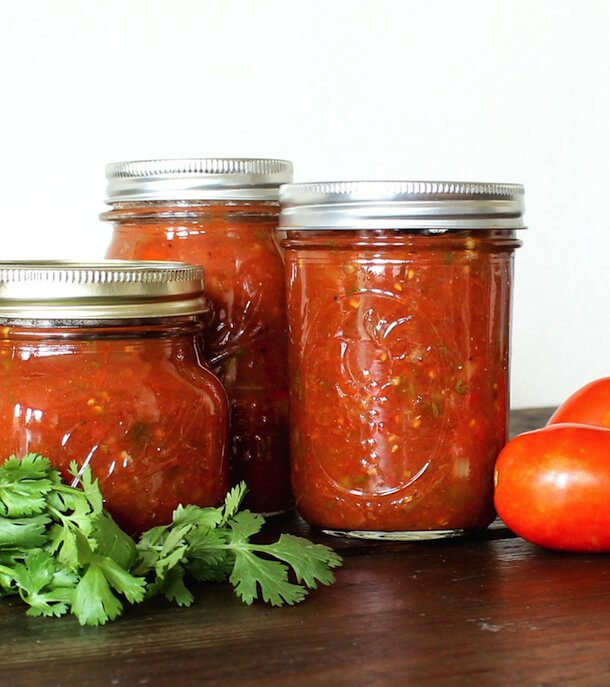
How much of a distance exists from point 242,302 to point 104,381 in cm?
21

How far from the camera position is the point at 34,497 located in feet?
2.92

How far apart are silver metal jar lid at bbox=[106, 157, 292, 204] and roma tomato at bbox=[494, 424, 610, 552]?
1.17 feet

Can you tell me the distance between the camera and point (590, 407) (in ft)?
3.75

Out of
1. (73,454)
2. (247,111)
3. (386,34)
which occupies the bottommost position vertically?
(73,454)

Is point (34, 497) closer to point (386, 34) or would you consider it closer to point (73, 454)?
point (73, 454)

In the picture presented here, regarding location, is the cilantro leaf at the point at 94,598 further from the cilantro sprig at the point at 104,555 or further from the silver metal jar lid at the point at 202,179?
the silver metal jar lid at the point at 202,179

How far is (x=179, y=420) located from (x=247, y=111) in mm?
873

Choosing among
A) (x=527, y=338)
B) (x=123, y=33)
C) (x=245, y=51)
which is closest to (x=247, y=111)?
(x=245, y=51)

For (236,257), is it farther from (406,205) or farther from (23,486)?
(23,486)

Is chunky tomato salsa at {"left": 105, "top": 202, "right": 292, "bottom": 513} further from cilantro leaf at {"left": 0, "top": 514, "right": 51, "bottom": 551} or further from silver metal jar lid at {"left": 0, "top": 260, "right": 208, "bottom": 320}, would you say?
cilantro leaf at {"left": 0, "top": 514, "right": 51, "bottom": 551}

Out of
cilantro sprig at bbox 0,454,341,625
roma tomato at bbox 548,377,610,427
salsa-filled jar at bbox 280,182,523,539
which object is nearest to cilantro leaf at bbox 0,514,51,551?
cilantro sprig at bbox 0,454,341,625

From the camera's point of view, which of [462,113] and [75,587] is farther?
[462,113]

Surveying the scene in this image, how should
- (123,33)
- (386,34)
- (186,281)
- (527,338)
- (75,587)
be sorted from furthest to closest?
1. (527,338)
2. (386,34)
3. (123,33)
4. (186,281)
5. (75,587)

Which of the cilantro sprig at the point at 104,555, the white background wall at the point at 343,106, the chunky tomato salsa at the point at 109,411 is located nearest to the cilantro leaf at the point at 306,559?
the cilantro sprig at the point at 104,555
